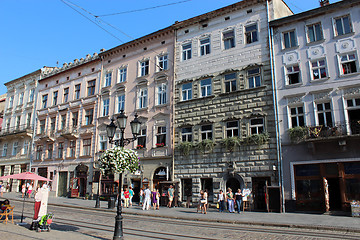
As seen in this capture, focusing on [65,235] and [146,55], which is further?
[146,55]

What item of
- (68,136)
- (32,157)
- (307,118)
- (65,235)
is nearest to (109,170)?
(65,235)

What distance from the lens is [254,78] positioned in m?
21.7

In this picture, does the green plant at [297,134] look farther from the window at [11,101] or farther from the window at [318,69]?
the window at [11,101]

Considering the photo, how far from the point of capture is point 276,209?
18562mm

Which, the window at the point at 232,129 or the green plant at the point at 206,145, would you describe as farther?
the green plant at the point at 206,145

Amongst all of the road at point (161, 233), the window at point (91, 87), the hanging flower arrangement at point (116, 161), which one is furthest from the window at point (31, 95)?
the hanging flower arrangement at point (116, 161)

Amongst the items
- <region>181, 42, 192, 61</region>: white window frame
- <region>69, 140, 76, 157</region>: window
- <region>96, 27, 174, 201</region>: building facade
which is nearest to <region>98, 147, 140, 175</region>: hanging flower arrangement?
<region>96, 27, 174, 201</region>: building facade

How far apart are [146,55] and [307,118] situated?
16.3 m

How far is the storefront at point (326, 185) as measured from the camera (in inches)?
675

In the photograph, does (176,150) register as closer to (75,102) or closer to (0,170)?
(75,102)

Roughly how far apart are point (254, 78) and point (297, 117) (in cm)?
425

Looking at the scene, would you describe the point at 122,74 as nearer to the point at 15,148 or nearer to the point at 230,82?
the point at 230,82

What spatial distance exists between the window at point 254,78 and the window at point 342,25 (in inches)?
218

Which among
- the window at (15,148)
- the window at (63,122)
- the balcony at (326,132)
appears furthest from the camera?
the window at (15,148)
